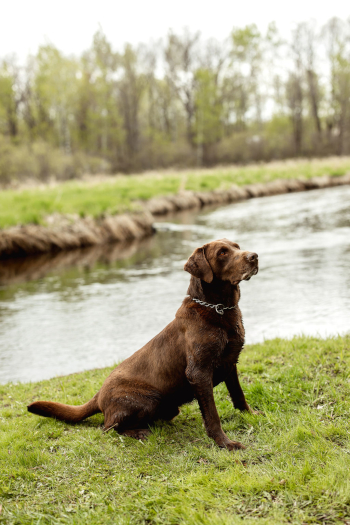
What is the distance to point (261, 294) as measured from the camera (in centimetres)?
1052

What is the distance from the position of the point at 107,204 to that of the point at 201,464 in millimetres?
17520

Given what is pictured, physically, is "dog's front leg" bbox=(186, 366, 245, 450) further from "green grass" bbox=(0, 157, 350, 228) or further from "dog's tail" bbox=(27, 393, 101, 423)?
"green grass" bbox=(0, 157, 350, 228)

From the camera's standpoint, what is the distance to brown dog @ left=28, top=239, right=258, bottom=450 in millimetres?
4051

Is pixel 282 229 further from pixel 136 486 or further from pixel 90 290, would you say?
pixel 136 486

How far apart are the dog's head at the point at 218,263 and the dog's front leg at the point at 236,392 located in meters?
1.02

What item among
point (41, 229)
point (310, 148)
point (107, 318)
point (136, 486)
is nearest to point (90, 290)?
point (107, 318)

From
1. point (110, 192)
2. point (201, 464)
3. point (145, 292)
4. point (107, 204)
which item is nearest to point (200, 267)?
point (201, 464)

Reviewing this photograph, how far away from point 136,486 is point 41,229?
50.9 feet

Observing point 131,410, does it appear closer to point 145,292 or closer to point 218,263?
point 218,263

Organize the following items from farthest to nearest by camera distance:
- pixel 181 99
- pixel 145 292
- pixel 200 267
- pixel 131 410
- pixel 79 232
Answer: pixel 181 99, pixel 79 232, pixel 145 292, pixel 131 410, pixel 200 267

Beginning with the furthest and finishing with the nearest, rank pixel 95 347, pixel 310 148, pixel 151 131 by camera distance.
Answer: pixel 151 131
pixel 310 148
pixel 95 347

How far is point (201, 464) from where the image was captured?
147 inches

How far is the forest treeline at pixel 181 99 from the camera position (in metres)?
43.8

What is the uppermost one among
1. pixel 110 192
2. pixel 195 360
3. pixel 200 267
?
pixel 110 192
